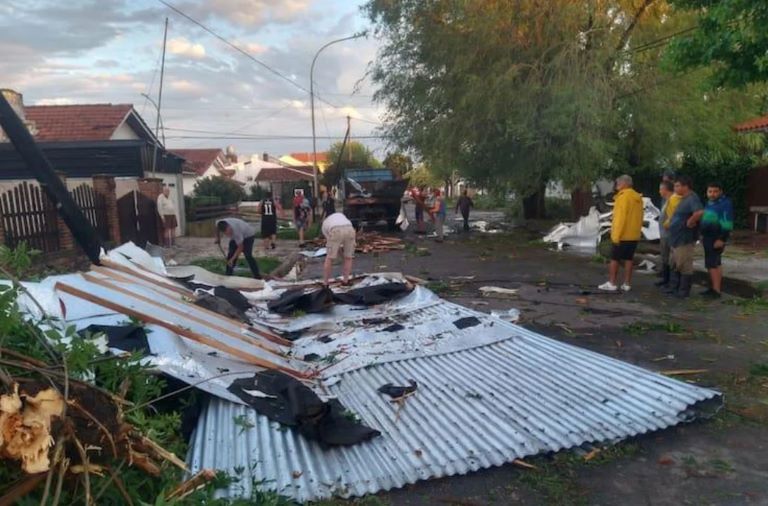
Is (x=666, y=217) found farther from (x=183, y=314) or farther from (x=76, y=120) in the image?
(x=76, y=120)

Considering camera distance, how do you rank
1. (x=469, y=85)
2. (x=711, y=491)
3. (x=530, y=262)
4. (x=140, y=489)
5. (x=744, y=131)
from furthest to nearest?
(x=744, y=131)
(x=469, y=85)
(x=530, y=262)
(x=711, y=491)
(x=140, y=489)

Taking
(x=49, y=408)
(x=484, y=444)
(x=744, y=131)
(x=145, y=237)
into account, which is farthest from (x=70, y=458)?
(x=744, y=131)

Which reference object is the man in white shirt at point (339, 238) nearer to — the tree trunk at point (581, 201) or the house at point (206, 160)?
the tree trunk at point (581, 201)

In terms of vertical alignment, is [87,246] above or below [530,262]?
above

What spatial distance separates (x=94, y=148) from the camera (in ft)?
66.7

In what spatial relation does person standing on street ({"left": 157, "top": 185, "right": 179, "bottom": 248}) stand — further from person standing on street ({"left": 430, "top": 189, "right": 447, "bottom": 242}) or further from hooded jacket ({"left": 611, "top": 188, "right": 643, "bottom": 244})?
hooded jacket ({"left": 611, "top": 188, "right": 643, "bottom": 244})

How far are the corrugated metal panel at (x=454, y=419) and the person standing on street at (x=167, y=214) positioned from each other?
1366 centimetres

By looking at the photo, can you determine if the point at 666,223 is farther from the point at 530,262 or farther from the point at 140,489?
the point at 140,489

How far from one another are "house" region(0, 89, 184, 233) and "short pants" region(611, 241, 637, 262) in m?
12.0

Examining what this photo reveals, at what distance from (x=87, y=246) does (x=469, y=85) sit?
40.3 feet

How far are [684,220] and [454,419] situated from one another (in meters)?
6.13

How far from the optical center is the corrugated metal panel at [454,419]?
3.48 m

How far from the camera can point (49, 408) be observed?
2428 mm

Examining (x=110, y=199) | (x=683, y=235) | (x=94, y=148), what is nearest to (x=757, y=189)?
(x=683, y=235)
